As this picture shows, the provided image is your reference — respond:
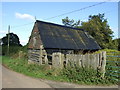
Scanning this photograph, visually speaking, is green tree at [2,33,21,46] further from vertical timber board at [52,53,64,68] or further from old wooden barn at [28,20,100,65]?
vertical timber board at [52,53,64,68]

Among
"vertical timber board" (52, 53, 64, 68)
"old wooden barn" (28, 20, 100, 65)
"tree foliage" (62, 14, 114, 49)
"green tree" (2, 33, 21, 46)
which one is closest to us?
"vertical timber board" (52, 53, 64, 68)

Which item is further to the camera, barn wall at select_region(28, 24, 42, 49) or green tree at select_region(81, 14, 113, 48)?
green tree at select_region(81, 14, 113, 48)

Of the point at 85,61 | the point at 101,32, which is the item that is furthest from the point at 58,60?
the point at 101,32

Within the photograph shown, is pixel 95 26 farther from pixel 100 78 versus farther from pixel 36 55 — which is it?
pixel 100 78

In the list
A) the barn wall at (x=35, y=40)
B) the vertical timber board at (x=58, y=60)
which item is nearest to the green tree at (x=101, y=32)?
the barn wall at (x=35, y=40)

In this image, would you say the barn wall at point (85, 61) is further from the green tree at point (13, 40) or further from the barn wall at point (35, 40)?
the green tree at point (13, 40)

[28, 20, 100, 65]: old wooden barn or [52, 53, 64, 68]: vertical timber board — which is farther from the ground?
[28, 20, 100, 65]: old wooden barn

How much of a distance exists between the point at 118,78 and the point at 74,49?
355 inches

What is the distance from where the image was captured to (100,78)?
7.77 m

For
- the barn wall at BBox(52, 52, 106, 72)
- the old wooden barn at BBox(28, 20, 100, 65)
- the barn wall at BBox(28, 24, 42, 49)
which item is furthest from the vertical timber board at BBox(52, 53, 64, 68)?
the barn wall at BBox(28, 24, 42, 49)

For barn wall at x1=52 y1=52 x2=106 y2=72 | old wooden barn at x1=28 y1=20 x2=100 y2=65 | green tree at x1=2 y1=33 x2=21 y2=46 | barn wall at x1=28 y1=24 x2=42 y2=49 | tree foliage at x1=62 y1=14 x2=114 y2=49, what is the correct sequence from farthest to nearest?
green tree at x1=2 y1=33 x2=21 y2=46, tree foliage at x1=62 y1=14 x2=114 y2=49, barn wall at x1=28 y1=24 x2=42 y2=49, old wooden barn at x1=28 y1=20 x2=100 y2=65, barn wall at x1=52 y1=52 x2=106 y2=72

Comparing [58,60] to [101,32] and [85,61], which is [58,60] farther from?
[101,32]

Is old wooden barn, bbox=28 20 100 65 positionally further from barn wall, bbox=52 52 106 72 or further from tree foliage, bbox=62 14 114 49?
tree foliage, bbox=62 14 114 49

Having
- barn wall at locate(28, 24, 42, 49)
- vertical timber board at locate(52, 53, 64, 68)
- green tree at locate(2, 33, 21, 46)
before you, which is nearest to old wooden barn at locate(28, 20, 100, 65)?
barn wall at locate(28, 24, 42, 49)
